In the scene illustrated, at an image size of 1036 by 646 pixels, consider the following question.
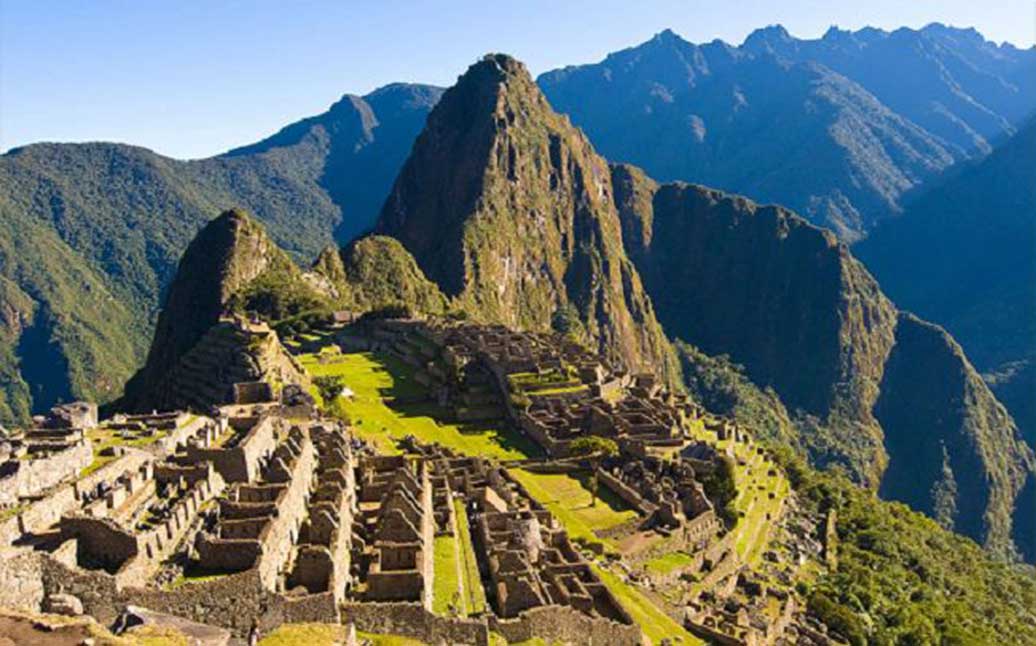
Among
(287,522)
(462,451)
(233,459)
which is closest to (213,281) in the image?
(462,451)

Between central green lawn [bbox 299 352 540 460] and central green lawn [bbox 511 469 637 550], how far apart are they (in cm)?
547

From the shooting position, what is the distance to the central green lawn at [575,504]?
5441cm

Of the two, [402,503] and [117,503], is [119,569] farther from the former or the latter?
[402,503]

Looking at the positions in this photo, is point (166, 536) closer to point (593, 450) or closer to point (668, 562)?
point (668, 562)

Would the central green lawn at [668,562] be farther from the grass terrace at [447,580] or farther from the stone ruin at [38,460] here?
the stone ruin at [38,460]

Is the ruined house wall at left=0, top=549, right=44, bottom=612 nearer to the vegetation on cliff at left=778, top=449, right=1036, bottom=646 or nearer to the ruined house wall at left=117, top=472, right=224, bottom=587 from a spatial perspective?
the ruined house wall at left=117, top=472, right=224, bottom=587

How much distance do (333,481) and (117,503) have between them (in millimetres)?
9881

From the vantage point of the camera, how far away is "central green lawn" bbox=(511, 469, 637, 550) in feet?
178

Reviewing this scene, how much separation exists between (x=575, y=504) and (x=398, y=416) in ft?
78.4

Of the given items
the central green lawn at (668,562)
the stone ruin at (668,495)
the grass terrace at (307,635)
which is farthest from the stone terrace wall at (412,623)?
the stone ruin at (668,495)

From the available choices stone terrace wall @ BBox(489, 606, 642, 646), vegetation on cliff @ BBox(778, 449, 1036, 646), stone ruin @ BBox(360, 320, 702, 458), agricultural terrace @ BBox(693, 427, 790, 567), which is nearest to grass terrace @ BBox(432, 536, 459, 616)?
stone terrace wall @ BBox(489, 606, 642, 646)

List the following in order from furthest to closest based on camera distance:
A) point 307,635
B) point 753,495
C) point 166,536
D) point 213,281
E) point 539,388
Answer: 1. point 213,281
2. point 539,388
3. point 753,495
4. point 166,536
5. point 307,635

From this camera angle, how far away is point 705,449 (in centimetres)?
7412

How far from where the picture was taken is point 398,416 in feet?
255
